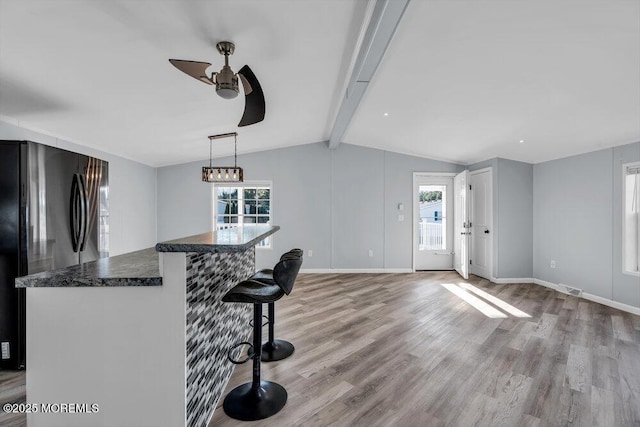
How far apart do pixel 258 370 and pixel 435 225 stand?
531 centimetres

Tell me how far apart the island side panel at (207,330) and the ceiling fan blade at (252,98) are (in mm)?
1274

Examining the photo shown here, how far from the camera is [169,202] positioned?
5.91 meters

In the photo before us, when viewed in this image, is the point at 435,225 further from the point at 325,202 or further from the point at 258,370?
the point at 258,370

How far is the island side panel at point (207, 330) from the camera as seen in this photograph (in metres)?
1.52

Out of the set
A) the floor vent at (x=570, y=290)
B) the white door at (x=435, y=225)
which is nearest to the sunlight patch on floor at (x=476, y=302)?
the white door at (x=435, y=225)

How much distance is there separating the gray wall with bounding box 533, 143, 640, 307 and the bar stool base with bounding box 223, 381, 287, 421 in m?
4.58

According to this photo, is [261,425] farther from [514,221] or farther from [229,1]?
[514,221]

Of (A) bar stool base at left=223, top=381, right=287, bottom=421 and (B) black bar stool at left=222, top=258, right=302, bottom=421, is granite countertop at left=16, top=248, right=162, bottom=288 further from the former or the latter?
(A) bar stool base at left=223, top=381, right=287, bottom=421

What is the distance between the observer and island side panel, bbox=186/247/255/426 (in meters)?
1.52

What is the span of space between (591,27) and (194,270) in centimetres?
308

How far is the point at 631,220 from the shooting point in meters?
3.79

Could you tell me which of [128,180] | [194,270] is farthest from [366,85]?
[128,180]

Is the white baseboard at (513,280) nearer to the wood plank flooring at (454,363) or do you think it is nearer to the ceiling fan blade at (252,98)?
the wood plank flooring at (454,363)

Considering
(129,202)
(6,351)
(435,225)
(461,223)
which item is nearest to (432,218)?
(435,225)
